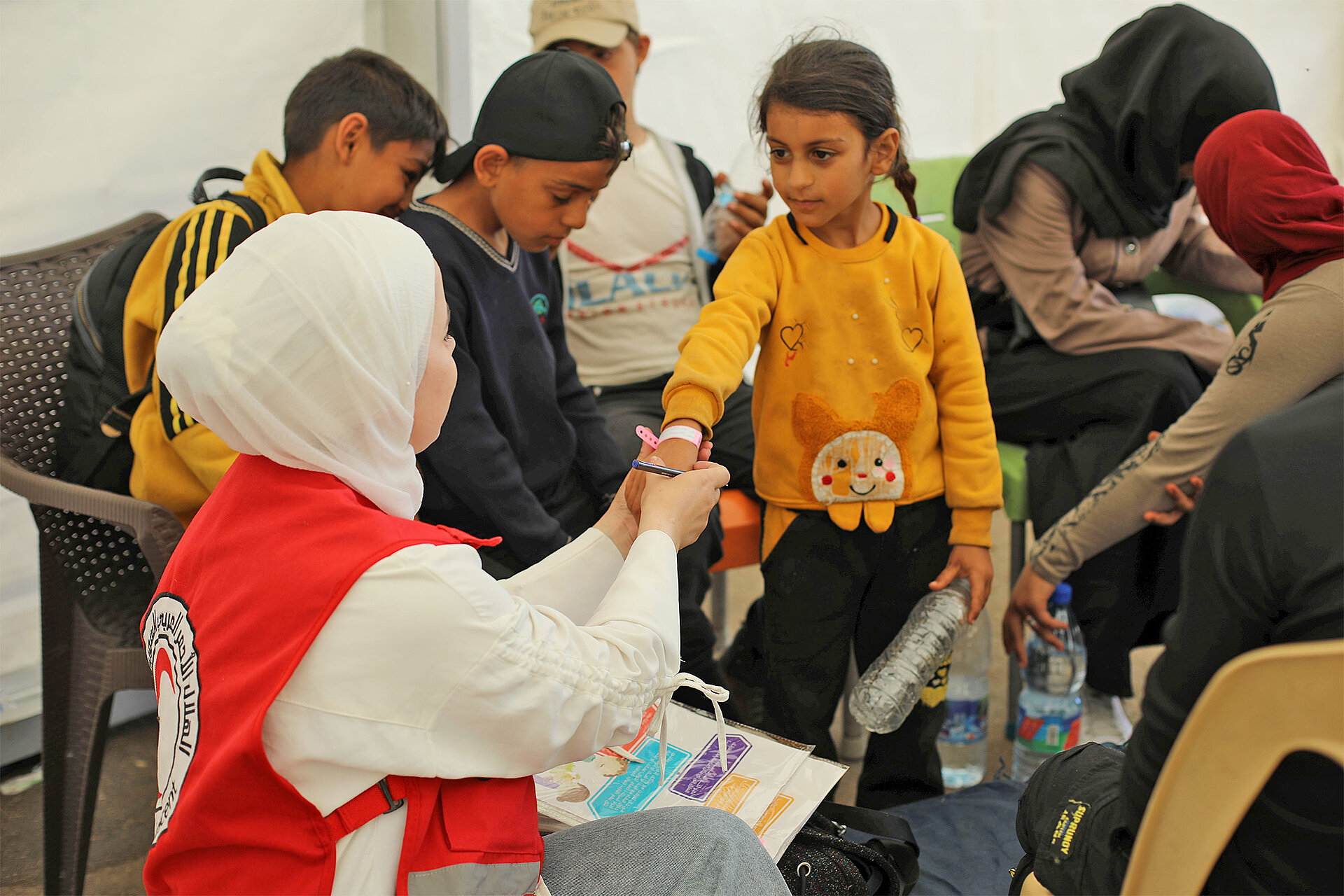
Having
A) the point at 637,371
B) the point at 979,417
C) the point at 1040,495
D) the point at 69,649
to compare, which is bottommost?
the point at 69,649

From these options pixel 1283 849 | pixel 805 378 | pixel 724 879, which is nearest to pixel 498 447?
pixel 805 378

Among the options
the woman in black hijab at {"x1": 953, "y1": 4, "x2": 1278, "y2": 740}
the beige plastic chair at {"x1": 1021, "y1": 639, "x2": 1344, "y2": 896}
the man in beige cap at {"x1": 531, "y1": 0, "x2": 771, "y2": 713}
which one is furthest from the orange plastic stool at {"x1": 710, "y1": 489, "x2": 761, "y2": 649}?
the beige plastic chair at {"x1": 1021, "y1": 639, "x2": 1344, "y2": 896}

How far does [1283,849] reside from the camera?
75cm

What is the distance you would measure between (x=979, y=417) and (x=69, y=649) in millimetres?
1623

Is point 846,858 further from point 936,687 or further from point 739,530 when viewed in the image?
point 739,530

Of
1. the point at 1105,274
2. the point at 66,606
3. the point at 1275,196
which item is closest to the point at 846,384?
the point at 1275,196

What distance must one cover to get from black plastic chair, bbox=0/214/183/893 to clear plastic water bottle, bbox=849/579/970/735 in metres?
1.26

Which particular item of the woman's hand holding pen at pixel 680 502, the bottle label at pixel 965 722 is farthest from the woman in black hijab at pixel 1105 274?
the woman's hand holding pen at pixel 680 502

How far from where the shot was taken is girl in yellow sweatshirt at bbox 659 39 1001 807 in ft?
4.97

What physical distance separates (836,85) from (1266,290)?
862mm

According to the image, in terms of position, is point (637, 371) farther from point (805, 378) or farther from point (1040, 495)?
point (1040, 495)

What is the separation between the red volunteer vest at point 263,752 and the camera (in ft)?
2.75

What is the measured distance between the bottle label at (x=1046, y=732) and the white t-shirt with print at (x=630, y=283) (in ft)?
3.69

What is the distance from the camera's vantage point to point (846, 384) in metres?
1.59
